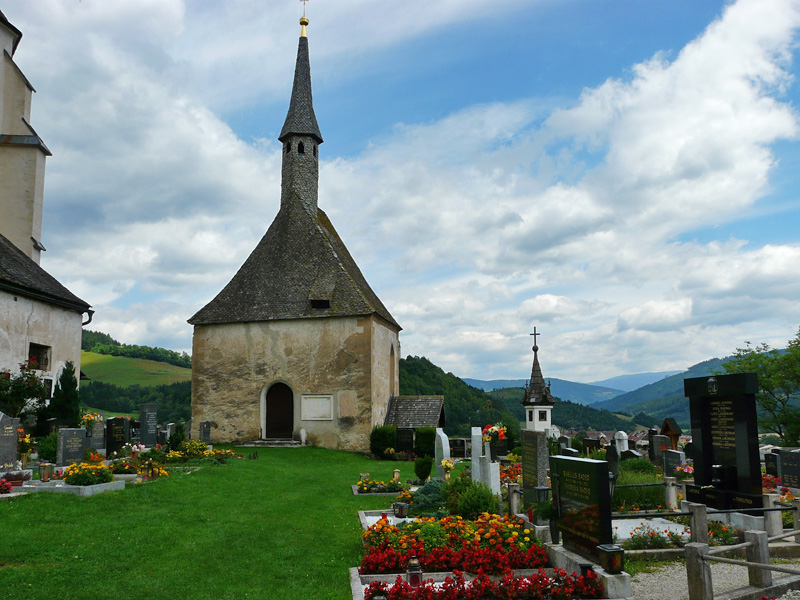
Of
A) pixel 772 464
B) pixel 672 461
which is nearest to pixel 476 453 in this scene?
pixel 672 461

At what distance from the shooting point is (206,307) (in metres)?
28.4

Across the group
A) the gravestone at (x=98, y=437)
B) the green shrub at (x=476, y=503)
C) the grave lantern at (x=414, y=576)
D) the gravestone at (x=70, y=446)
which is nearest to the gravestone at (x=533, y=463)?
the green shrub at (x=476, y=503)

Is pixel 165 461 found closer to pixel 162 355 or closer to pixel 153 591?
pixel 153 591

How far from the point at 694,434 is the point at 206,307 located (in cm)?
2305

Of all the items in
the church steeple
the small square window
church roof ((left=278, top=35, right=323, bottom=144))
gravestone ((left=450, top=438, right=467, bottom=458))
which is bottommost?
gravestone ((left=450, top=438, right=467, bottom=458))

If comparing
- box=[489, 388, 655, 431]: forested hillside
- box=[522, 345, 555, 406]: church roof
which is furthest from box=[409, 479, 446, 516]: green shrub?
box=[489, 388, 655, 431]: forested hillside

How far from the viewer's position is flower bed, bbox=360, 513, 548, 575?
25.3ft

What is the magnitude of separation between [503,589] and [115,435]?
602 inches

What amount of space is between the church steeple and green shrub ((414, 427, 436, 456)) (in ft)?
43.1

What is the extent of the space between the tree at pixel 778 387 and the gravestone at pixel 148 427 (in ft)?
97.5

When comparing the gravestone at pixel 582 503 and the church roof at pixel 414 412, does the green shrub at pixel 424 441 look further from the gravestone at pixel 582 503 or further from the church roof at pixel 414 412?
the gravestone at pixel 582 503

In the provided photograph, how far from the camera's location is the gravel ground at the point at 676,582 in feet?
22.7

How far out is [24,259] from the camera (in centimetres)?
2286

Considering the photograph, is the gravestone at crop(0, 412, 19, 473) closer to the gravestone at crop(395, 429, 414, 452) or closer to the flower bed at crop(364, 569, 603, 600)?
the flower bed at crop(364, 569, 603, 600)
